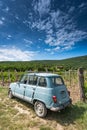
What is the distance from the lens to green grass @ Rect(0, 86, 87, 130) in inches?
180

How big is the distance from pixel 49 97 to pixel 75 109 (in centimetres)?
183

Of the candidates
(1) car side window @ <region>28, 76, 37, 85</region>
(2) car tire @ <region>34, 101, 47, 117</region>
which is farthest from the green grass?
(1) car side window @ <region>28, 76, 37, 85</region>

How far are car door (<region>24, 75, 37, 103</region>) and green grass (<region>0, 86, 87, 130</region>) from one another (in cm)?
67

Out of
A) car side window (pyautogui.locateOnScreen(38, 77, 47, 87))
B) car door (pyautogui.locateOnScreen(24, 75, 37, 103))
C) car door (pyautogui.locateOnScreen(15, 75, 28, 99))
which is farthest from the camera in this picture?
car door (pyautogui.locateOnScreen(15, 75, 28, 99))

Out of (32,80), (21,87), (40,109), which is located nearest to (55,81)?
(32,80)

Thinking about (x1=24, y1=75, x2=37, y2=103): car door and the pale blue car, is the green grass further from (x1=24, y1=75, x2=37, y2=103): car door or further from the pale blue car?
(x1=24, y1=75, x2=37, y2=103): car door

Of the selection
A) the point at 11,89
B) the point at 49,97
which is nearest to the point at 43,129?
the point at 49,97

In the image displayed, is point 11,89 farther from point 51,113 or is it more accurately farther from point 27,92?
point 51,113

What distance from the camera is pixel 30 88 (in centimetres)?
593

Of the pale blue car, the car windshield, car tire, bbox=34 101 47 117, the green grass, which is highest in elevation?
the car windshield

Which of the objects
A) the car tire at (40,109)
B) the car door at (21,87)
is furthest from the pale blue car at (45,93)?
the car door at (21,87)

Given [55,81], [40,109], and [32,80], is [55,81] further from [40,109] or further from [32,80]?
[40,109]

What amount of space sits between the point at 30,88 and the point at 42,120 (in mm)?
1533

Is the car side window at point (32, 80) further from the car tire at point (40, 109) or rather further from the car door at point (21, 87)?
the car tire at point (40, 109)
